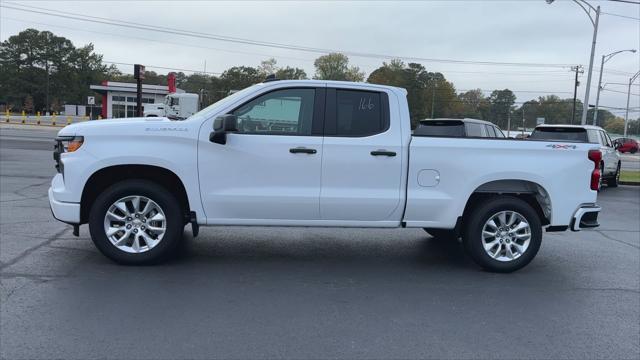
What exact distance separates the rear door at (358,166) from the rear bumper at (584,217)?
6.80 feet

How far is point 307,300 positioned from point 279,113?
6.84ft

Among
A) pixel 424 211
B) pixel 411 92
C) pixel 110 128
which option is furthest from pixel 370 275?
pixel 411 92

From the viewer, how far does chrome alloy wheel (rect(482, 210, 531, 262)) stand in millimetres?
6184

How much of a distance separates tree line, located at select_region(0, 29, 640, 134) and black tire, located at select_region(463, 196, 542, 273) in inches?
2515

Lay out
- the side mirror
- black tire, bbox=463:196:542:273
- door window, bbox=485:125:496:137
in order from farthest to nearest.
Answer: door window, bbox=485:125:496:137 < black tire, bbox=463:196:542:273 < the side mirror

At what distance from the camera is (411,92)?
71.9m

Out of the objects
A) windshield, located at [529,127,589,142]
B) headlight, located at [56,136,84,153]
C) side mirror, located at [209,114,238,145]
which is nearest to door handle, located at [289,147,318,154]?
side mirror, located at [209,114,238,145]

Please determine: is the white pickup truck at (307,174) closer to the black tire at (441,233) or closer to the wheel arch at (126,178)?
the wheel arch at (126,178)

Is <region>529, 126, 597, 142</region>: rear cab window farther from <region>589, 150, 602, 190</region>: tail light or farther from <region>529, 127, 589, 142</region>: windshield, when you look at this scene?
<region>589, 150, 602, 190</region>: tail light

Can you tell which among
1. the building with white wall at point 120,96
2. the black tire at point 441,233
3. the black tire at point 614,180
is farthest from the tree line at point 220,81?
the black tire at point 441,233

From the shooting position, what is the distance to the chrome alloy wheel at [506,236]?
618 cm

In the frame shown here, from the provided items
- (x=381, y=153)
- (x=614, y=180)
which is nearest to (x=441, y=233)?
(x=381, y=153)

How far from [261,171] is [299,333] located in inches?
80.9

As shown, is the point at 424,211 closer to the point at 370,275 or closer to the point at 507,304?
the point at 370,275
